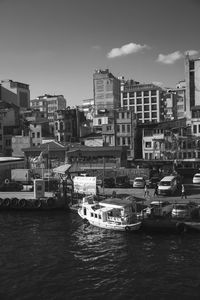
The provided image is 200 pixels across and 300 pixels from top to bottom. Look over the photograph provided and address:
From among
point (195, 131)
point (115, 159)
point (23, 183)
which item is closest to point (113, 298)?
point (23, 183)

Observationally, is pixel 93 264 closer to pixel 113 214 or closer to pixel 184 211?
pixel 113 214

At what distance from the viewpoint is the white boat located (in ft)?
157

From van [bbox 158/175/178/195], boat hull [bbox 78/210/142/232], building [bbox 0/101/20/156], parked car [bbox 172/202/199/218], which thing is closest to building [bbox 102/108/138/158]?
building [bbox 0/101/20/156]

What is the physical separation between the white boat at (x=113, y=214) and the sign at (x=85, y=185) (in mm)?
8747

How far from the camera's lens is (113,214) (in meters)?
49.6

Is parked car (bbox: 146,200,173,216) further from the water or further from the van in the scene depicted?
the van

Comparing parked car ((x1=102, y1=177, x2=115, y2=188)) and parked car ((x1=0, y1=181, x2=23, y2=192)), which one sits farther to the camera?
parked car ((x1=0, y1=181, x2=23, y2=192))

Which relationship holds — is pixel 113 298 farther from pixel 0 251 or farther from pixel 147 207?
pixel 147 207

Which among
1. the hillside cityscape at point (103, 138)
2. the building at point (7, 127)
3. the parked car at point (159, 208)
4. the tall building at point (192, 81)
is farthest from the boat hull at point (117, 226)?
the tall building at point (192, 81)

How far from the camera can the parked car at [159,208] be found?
5009 centimetres

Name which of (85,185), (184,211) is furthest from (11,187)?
(184,211)

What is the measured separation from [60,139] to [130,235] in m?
75.9

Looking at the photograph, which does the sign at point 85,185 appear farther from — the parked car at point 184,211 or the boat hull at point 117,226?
the parked car at point 184,211

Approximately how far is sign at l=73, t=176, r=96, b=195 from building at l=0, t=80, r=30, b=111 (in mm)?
117524
